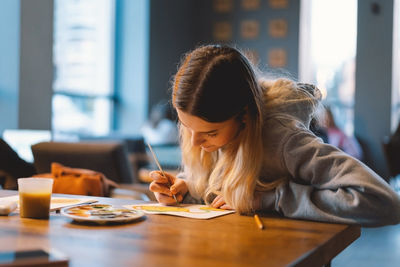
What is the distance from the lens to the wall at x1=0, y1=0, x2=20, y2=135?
4598 mm

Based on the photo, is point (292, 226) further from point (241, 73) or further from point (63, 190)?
point (63, 190)

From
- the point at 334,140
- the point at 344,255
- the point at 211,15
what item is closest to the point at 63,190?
the point at 344,255

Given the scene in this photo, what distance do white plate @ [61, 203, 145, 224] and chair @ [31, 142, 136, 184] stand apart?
1.29m

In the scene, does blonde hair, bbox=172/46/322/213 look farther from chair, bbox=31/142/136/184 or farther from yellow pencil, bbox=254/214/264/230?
chair, bbox=31/142/136/184

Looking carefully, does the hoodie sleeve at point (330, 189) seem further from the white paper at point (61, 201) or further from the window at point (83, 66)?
the window at point (83, 66)

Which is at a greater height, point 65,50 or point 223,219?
point 65,50

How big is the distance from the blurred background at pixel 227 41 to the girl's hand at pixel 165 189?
399cm

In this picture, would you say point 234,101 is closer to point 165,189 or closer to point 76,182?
point 165,189

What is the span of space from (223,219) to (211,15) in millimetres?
6249

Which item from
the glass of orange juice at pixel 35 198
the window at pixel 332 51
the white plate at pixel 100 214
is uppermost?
the window at pixel 332 51

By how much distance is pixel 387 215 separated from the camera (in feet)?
3.89

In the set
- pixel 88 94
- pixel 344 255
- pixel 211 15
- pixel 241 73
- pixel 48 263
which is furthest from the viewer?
pixel 211 15

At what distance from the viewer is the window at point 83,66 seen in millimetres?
5527

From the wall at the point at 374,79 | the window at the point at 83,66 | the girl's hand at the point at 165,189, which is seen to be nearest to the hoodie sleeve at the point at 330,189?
the girl's hand at the point at 165,189
